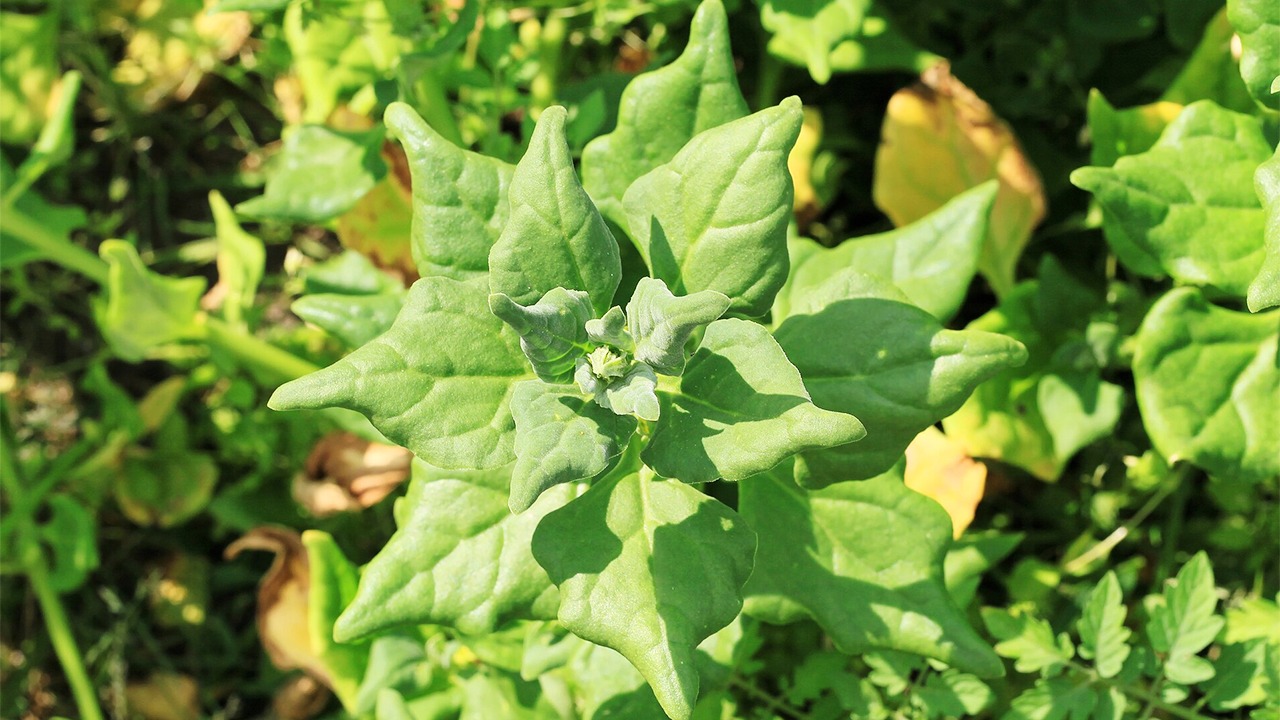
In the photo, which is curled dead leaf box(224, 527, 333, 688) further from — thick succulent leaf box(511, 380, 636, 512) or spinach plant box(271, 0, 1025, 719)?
thick succulent leaf box(511, 380, 636, 512)

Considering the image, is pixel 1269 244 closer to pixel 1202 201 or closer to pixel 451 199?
pixel 1202 201

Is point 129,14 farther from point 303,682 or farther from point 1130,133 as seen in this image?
point 1130,133

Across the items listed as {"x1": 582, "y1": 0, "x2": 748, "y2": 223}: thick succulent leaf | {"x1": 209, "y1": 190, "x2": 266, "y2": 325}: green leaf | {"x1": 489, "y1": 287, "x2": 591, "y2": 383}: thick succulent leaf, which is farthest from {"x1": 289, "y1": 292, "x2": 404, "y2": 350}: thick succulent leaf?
{"x1": 209, "y1": 190, "x2": 266, "y2": 325}: green leaf

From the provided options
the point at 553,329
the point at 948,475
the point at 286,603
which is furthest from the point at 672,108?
the point at 286,603

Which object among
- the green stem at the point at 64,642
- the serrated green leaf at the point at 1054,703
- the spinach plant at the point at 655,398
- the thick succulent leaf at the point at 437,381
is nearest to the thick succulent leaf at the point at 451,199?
the spinach plant at the point at 655,398

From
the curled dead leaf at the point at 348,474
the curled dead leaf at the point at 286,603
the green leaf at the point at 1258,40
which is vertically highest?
the green leaf at the point at 1258,40

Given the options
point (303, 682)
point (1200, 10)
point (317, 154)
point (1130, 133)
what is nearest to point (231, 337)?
point (317, 154)

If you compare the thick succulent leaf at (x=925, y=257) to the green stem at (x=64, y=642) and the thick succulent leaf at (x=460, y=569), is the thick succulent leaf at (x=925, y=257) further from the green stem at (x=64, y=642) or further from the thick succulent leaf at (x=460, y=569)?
the green stem at (x=64, y=642)
